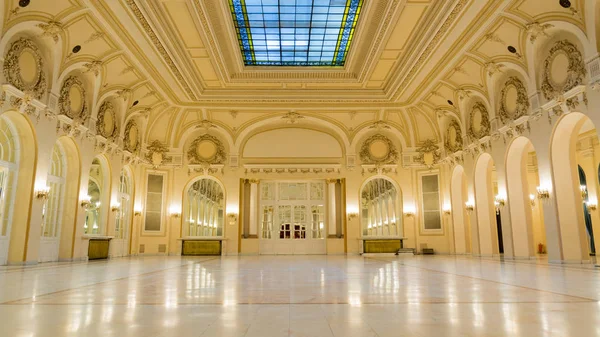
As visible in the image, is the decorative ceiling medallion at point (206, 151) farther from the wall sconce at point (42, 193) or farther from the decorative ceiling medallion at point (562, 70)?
the decorative ceiling medallion at point (562, 70)

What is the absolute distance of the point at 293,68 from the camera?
→ 17391mm

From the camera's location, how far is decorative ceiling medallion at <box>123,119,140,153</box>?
18.3 m

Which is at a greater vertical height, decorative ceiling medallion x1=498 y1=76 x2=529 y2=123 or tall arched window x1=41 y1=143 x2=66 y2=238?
decorative ceiling medallion x1=498 y1=76 x2=529 y2=123

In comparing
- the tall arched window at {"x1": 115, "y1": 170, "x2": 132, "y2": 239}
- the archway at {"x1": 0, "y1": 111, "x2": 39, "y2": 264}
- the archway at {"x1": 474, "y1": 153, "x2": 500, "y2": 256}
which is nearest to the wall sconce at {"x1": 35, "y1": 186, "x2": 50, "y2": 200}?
the archway at {"x1": 0, "y1": 111, "x2": 39, "y2": 264}

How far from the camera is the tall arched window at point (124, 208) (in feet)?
59.7

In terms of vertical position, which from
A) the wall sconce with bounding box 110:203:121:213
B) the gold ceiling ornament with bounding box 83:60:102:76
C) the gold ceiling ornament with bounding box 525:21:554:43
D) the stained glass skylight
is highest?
the stained glass skylight

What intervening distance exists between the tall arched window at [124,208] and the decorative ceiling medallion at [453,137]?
15009mm

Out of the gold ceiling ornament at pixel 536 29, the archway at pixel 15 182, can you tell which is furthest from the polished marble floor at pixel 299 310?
the gold ceiling ornament at pixel 536 29

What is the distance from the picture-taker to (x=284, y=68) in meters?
17.4

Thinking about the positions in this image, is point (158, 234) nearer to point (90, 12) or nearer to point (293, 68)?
point (293, 68)

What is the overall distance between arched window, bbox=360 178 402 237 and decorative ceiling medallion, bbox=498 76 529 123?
25.2 feet

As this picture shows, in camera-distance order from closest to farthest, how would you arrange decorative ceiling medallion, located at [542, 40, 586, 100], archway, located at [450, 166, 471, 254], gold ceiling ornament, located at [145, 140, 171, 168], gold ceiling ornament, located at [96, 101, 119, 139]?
decorative ceiling medallion, located at [542, 40, 586, 100], gold ceiling ornament, located at [96, 101, 119, 139], archway, located at [450, 166, 471, 254], gold ceiling ornament, located at [145, 140, 171, 168]

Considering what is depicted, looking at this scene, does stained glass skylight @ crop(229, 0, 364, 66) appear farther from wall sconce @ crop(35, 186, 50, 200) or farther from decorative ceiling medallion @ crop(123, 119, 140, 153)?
wall sconce @ crop(35, 186, 50, 200)

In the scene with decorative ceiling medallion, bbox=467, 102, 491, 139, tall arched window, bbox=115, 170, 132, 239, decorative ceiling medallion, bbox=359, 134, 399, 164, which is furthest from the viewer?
decorative ceiling medallion, bbox=359, 134, 399, 164
